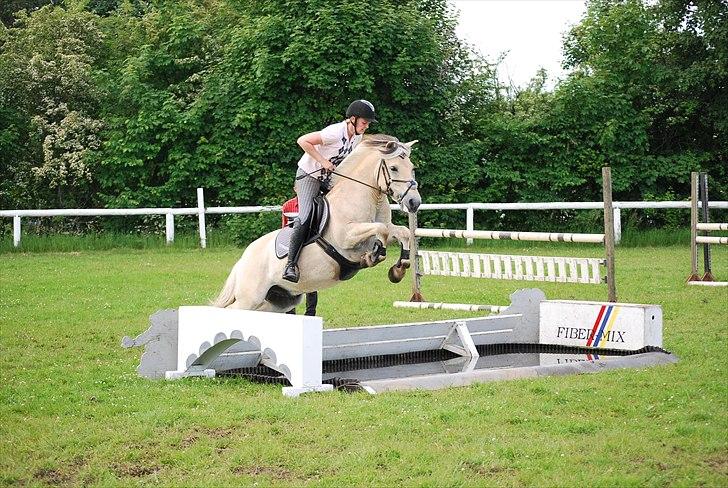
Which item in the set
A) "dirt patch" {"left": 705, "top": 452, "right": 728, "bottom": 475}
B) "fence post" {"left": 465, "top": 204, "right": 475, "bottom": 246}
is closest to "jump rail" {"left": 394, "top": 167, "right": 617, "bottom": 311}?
"dirt patch" {"left": 705, "top": 452, "right": 728, "bottom": 475}

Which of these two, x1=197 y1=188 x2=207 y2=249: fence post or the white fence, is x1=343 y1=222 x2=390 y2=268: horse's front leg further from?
x1=197 y1=188 x2=207 y2=249: fence post

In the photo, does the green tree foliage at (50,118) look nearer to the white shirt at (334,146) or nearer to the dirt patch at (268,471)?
the white shirt at (334,146)

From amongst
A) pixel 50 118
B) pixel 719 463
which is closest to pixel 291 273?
pixel 719 463

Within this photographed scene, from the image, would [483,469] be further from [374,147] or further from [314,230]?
[374,147]

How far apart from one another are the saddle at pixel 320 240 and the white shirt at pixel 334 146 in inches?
12.7

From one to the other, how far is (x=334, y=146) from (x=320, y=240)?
0.81m

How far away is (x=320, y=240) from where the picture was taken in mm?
7605

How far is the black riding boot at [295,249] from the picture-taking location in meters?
7.60

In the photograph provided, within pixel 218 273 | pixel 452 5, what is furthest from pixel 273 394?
pixel 452 5

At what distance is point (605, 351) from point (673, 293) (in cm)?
408

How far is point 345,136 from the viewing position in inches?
309

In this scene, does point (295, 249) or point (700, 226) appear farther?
point (700, 226)

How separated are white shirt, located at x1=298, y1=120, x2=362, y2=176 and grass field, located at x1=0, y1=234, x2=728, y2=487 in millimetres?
1816

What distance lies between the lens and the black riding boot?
7598mm
